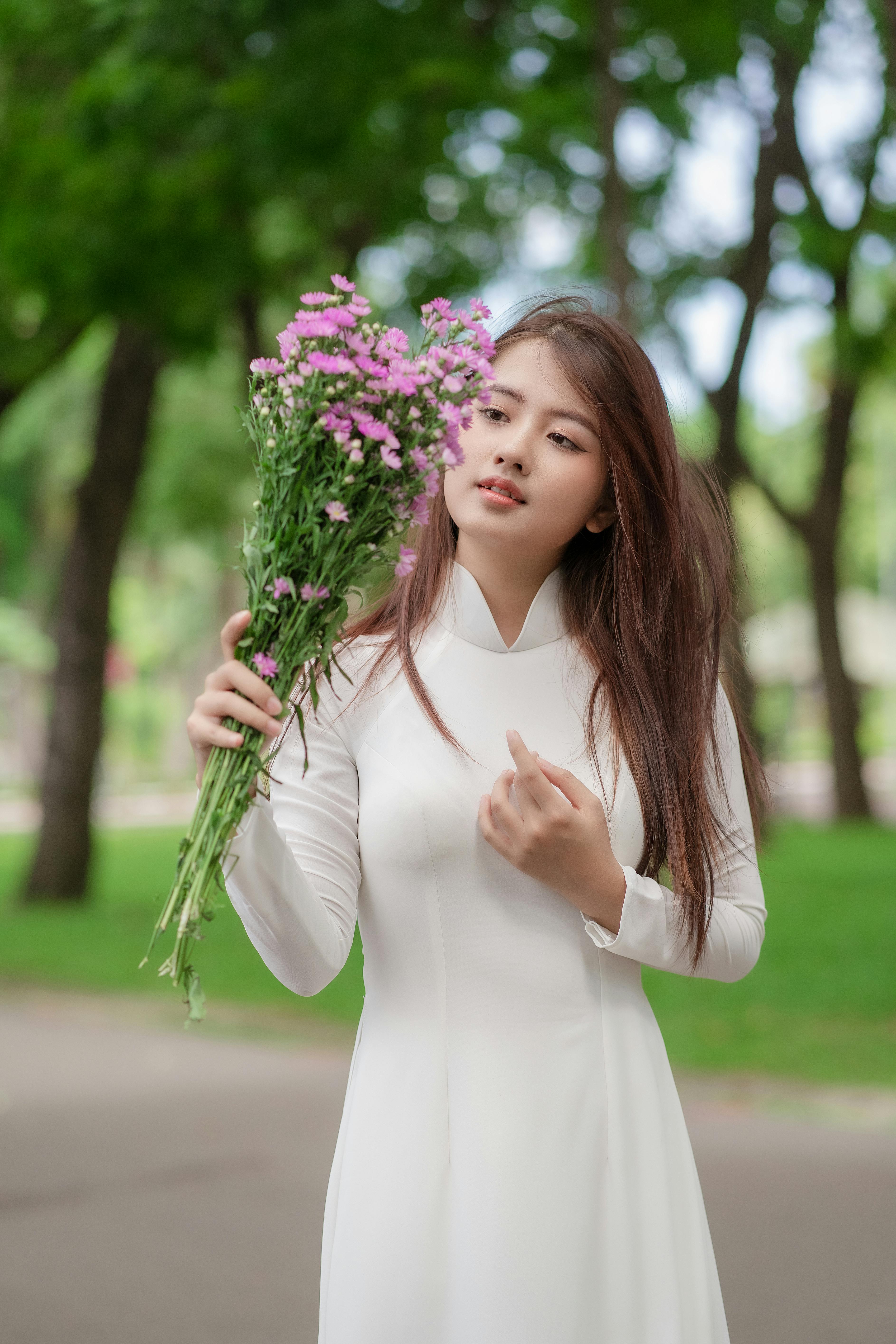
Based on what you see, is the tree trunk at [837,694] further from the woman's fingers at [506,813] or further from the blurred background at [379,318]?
the woman's fingers at [506,813]

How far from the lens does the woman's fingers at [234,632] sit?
64.7 inches

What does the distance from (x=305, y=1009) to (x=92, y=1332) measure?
14.5 feet

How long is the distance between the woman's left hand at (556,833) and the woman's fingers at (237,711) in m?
0.37

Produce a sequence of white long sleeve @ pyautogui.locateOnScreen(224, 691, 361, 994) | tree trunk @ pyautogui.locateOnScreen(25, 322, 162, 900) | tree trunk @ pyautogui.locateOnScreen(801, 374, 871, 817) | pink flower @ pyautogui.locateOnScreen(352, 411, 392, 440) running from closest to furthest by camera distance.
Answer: pink flower @ pyautogui.locateOnScreen(352, 411, 392, 440) → white long sleeve @ pyautogui.locateOnScreen(224, 691, 361, 994) → tree trunk @ pyautogui.locateOnScreen(25, 322, 162, 900) → tree trunk @ pyautogui.locateOnScreen(801, 374, 871, 817)

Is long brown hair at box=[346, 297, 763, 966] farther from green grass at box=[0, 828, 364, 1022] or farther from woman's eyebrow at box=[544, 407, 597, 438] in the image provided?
green grass at box=[0, 828, 364, 1022]

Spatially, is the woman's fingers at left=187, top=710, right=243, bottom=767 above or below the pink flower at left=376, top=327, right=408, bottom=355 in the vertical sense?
below

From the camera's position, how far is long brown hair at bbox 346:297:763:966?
2062 millimetres

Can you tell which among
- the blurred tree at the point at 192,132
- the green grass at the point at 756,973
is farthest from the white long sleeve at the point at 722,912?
Answer: the blurred tree at the point at 192,132

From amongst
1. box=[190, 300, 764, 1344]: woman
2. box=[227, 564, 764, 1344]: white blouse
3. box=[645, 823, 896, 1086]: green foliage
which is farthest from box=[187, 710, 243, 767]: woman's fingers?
box=[645, 823, 896, 1086]: green foliage

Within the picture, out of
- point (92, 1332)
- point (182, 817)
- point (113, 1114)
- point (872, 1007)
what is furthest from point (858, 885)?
point (182, 817)

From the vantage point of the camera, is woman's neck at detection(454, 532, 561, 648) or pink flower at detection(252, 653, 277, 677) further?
woman's neck at detection(454, 532, 561, 648)

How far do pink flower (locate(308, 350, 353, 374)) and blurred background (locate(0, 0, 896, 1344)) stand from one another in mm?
230

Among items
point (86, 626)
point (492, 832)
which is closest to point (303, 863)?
point (492, 832)

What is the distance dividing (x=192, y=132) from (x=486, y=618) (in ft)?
23.8
